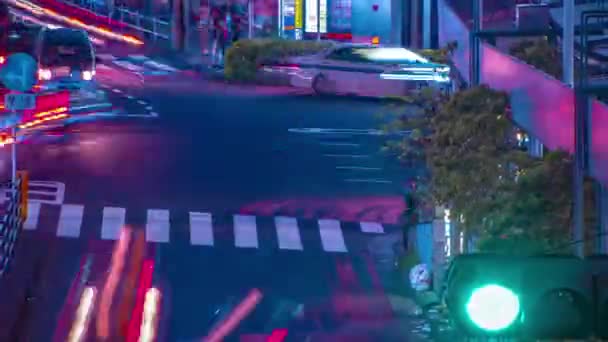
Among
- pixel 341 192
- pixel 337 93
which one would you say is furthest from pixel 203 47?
pixel 341 192

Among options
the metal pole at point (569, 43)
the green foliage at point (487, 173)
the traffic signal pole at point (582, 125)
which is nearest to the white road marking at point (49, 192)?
the green foliage at point (487, 173)

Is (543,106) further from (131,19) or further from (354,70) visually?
(131,19)

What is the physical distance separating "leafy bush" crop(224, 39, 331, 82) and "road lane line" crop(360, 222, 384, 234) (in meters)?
15.7

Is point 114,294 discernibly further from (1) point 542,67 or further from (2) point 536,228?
(2) point 536,228

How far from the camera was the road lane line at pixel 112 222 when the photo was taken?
2258 centimetres

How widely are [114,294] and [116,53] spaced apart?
28.6m

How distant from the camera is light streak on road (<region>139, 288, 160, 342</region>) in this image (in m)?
17.2

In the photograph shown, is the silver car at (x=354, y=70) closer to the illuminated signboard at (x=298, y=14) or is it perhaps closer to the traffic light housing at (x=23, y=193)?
the illuminated signboard at (x=298, y=14)

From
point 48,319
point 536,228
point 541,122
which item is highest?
point 541,122

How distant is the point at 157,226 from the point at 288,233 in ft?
7.59

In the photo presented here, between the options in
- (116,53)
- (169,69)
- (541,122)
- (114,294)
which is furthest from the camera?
(116,53)

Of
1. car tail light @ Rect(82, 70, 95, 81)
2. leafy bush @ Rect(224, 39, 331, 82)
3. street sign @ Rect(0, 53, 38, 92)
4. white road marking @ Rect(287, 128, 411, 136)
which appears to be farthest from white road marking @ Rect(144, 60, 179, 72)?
street sign @ Rect(0, 53, 38, 92)

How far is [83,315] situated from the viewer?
58.6ft

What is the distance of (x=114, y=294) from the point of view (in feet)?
62.2
